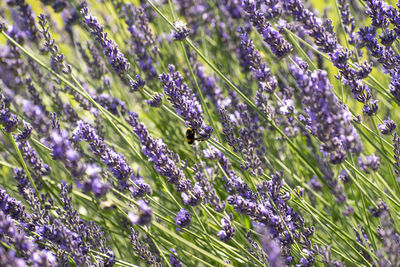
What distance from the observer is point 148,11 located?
3156 mm

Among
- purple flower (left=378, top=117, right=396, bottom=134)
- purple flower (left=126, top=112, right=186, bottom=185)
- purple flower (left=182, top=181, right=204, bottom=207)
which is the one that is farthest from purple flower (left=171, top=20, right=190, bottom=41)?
purple flower (left=378, top=117, right=396, bottom=134)

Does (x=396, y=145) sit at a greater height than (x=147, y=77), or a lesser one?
lesser

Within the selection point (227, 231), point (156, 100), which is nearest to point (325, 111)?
point (227, 231)

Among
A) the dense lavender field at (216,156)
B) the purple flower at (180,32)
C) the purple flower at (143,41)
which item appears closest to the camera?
the dense lavender field at (216,156)

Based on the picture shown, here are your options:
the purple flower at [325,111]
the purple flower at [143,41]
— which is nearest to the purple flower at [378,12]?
the purple flower at [325,111]

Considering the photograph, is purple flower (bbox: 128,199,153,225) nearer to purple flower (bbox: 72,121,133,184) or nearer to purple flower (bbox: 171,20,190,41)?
purple flower (bbox: 72,121,133,184)

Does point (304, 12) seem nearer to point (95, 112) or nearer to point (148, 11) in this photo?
point (95, 112)

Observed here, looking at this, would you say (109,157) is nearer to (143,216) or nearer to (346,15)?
(143,216)

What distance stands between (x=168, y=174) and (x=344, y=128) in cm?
72

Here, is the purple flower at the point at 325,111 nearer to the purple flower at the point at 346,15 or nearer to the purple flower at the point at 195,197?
the purple flower at the point at 195,197

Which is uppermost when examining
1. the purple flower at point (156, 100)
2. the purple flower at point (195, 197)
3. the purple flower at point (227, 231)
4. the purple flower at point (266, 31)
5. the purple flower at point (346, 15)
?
the purple flower at point (346, 15)

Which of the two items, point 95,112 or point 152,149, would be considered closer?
point 152,149

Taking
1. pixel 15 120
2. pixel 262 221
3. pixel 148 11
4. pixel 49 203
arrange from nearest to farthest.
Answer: pixel 262 221, pixel 15 120, pixel 49 203, pixel 148 11

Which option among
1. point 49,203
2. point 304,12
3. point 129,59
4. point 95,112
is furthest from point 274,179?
point 129,59
